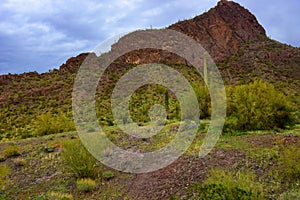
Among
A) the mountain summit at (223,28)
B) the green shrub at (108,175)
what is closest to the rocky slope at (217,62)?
the mountain summit at (223,28)

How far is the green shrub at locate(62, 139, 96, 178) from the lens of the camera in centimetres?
1084

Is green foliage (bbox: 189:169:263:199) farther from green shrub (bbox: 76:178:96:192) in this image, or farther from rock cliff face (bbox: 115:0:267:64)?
rock cliff face (bbox: 115:0:267:64)

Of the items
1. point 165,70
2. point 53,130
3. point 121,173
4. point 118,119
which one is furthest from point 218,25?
point 121,173

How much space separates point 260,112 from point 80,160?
8.30 metres

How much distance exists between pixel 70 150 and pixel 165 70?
38.7 m

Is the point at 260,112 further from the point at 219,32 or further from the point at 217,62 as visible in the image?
the point at 219,32

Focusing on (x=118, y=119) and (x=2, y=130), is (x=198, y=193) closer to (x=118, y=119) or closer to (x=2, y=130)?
(x=118, y=119)

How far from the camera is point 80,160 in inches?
436

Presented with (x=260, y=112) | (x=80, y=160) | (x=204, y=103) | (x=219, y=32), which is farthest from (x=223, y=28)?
(x=80, y=160)

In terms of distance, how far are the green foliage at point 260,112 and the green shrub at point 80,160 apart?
6.17 meters

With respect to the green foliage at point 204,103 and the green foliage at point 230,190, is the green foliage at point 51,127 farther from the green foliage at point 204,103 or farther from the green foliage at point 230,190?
the green foliage at point 230,190

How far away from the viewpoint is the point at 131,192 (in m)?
9.09

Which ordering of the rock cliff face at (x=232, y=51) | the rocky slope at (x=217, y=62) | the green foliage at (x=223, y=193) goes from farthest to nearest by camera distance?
the rock cliff face at (x=232, y=51)
the rocky slope at (x=217, y=62)
the green foliage at (x=223, y=193)

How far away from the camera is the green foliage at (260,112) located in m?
14.6
